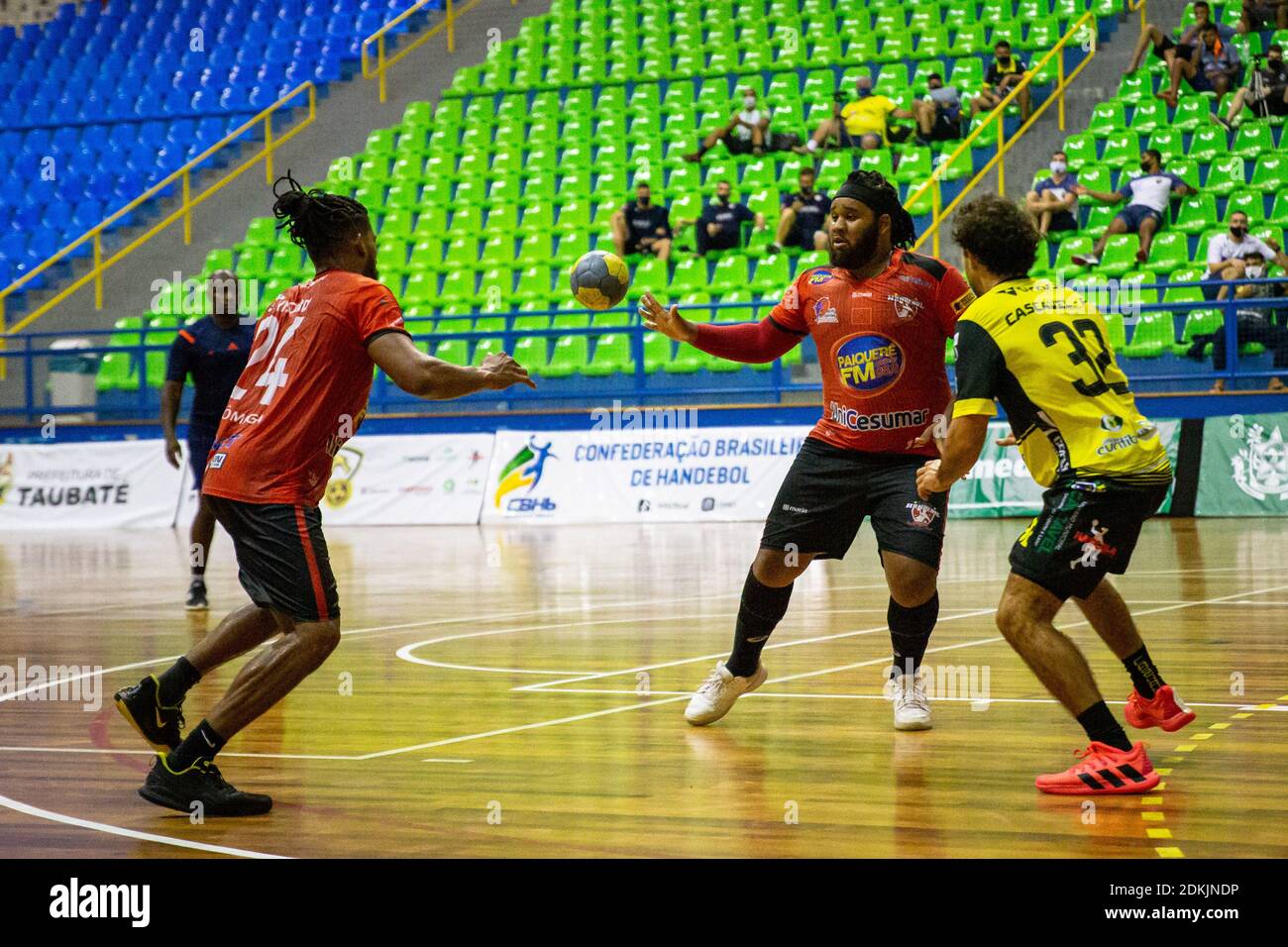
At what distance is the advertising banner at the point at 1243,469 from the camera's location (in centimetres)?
1734

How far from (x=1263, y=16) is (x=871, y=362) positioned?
1705 cm

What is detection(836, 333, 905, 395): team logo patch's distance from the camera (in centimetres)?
667

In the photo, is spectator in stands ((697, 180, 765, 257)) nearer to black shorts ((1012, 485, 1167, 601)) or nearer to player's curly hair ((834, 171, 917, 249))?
player's curly hair ((834, 171, 917, 249))

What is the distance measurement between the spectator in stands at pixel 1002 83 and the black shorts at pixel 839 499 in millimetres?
16785

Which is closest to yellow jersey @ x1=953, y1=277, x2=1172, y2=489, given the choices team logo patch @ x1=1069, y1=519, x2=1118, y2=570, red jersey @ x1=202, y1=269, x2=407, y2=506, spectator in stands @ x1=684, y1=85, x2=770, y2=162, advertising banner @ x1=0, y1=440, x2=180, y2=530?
team logo patch @ x1=1069, y1=519, x2=1118, y2=570

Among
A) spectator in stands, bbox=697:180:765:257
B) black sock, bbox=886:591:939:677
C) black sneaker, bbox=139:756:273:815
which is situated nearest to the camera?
black sneaker, bbox=139:756:273:815

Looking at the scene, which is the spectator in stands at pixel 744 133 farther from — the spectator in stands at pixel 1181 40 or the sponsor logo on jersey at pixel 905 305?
the sponsor logo on jersey at pixel 905 305

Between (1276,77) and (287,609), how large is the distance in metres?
18.1

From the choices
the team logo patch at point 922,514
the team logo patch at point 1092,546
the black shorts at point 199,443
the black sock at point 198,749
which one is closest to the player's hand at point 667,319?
the team logo patch at point 922,514

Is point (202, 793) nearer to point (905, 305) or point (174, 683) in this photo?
point (174, 683)

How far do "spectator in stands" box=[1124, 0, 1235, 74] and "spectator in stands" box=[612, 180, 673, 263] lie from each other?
663 centimetres

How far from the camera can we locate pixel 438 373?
5035 millimetres

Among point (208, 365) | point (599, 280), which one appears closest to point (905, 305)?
point (599, 280)
